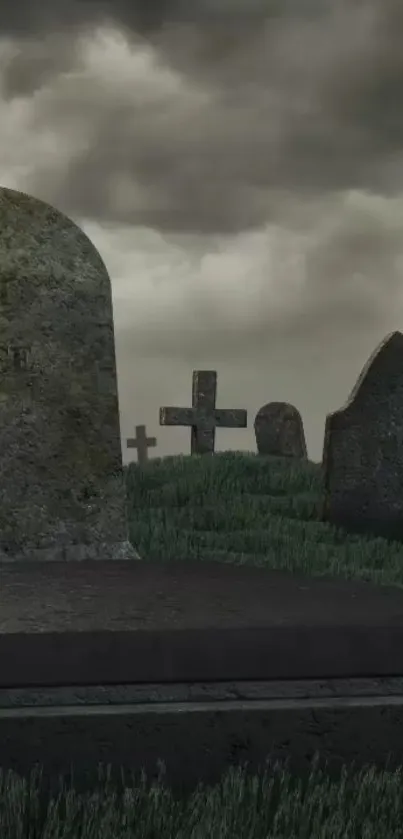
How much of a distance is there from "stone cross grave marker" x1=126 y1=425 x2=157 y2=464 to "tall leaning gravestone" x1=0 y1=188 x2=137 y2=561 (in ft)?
55.8

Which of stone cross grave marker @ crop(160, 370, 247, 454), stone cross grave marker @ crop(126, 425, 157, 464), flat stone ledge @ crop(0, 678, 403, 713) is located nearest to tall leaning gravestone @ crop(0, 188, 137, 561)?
flat stone ledge @ crop(0, 678, 403, 713)

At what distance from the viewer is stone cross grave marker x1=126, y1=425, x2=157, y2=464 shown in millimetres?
23875

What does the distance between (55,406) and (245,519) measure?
11.0ft

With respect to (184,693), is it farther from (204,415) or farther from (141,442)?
(141,442)

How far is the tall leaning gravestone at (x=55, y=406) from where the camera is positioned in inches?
256

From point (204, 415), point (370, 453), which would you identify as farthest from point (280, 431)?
point (370, 453)

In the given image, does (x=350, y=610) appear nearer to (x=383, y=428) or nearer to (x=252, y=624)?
(x=252, y=624)

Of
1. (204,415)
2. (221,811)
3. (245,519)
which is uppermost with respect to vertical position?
(204,415)

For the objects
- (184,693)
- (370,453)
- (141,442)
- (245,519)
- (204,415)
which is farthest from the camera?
(141,442)

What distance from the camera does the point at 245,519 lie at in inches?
379

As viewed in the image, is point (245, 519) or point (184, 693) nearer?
point (184, 693)

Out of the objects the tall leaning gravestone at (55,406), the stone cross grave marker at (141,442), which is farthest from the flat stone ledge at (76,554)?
the stone cross grave marker at (141,442)

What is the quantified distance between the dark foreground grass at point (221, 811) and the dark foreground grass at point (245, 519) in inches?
146

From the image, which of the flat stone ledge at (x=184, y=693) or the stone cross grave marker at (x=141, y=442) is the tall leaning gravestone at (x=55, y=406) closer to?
the flat stone ledge at (x=184, y=693)
